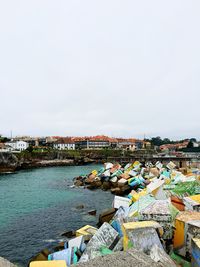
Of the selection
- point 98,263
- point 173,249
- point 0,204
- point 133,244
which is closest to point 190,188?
point 173,249

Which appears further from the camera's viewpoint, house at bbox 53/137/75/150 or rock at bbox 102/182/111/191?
house at bbox 53/137/75/150

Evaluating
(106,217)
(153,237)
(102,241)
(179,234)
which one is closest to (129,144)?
(106,217)

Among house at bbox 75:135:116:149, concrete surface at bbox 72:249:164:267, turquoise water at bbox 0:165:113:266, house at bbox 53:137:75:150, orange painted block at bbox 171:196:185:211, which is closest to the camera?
concrete surface at bbox 72:249:164:267

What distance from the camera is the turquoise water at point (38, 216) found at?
13250mm

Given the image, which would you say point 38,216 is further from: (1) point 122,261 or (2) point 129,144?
(2) point 129,144

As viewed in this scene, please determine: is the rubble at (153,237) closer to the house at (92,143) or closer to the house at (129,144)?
the house at (92,143)

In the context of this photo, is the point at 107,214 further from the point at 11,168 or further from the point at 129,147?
the point at 129,147

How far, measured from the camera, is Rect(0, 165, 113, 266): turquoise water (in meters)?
13.2

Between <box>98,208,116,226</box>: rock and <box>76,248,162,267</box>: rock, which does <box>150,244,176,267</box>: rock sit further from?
<box>98,208,116,226</box>: rock

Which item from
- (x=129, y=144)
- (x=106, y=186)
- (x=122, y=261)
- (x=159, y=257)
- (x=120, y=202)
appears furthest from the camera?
(x=129, y=144)

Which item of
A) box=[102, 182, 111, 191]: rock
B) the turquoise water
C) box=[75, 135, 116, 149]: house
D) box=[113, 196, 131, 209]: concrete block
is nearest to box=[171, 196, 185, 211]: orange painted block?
box=[113, 196, 131, 209]: concrete block

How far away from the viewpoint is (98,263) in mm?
4742

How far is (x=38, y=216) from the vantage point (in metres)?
18.8

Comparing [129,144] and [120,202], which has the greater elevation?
[129,144]
